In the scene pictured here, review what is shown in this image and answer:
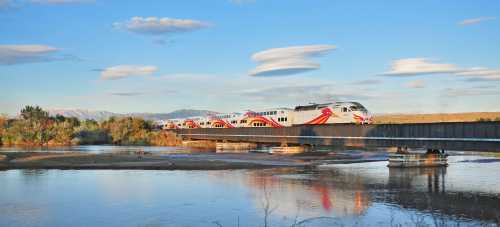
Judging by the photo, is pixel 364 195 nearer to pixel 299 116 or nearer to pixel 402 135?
pixel 402 135

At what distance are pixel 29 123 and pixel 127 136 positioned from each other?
77.4 ft

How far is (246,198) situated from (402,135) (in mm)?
24305

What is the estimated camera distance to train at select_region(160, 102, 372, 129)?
73812mm

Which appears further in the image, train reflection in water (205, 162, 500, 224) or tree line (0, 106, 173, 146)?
tree line (0, 106, 173, 146)

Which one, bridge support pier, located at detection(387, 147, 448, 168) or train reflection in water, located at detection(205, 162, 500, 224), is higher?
bridge support pier, located at detection(387, 147, 448, 168)

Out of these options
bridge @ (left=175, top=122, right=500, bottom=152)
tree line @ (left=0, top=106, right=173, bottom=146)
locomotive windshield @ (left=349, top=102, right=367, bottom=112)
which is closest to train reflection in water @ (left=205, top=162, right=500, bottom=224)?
bridge @ (left=175, top=122, right=500, bottom=152)

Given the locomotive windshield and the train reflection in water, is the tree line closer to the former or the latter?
the locomotive windshield

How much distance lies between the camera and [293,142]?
7744 centimetres

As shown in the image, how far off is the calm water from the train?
977 inches

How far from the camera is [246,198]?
3231 centimetres

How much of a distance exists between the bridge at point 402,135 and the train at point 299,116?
5.02m

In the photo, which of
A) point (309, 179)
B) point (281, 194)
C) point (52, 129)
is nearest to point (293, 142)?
Result: point (309, 179)

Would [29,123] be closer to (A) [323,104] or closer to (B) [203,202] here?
(A) [323,104]

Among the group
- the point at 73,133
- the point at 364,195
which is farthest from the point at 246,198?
the point at 73,133
